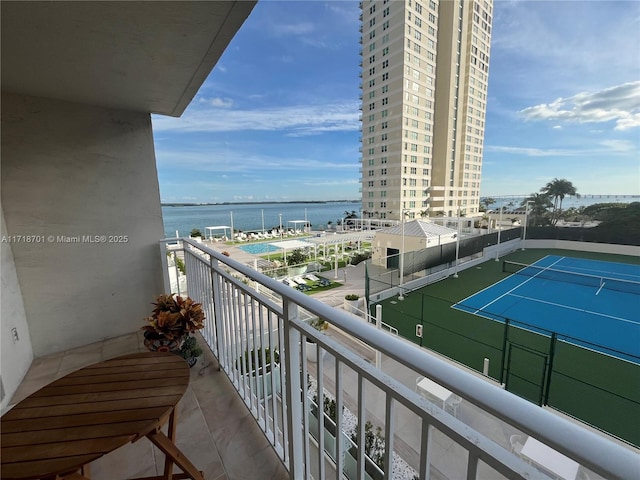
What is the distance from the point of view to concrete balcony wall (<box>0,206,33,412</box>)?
2.07m

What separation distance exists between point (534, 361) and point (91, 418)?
9203 millimetres

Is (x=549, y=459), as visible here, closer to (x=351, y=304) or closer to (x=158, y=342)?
(x=158, y=342)

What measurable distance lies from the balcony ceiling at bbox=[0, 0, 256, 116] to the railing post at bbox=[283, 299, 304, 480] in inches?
61.1

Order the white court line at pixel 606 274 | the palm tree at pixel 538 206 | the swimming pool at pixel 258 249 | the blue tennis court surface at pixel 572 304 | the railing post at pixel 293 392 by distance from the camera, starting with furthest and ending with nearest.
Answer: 1. the palm tree at pixel 538 206
2. the swimming pool at pixel 258 249
3. the white court line at pixel 606 274
4. the blue tennis court surface at pixel 572 304
5. the railing post at pixel 293 392

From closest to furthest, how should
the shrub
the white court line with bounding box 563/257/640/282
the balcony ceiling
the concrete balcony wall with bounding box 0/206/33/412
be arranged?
the balcony ceiling
the concrete balcony wall with bounding box 0/206/33/412
the white court line with bounding box 563/257/640/282
the shrub

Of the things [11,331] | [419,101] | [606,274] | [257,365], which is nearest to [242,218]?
[419,101]

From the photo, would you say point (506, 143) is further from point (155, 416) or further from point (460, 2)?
point (155, 416)

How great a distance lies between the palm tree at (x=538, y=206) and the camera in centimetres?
2453

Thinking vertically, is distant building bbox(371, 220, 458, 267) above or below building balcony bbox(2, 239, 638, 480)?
below

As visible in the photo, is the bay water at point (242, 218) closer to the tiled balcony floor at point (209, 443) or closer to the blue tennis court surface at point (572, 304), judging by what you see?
the blue tennis court surface at point (572, 304)

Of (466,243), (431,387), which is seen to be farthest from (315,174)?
(431,387)

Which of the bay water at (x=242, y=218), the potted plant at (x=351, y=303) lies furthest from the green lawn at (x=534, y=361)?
the bay water at (x=242, y=218)

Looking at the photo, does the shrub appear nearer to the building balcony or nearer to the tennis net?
the tennis net

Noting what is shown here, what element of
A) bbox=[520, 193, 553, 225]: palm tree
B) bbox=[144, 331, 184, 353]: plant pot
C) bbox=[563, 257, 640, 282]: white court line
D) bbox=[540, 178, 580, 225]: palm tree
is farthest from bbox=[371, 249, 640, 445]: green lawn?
bbox=[540, 178, 580, 225]: palm tree
